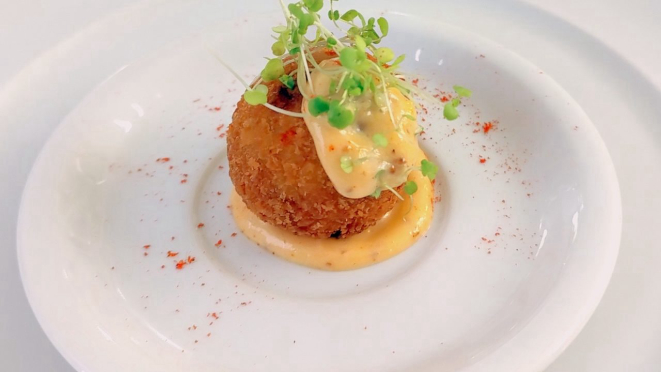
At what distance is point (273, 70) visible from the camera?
5.22 feet

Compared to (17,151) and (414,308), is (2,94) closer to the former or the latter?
(17,151)

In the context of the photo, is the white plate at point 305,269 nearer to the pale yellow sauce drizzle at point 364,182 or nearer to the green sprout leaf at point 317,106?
the pale yellow sauce drizzle at point 364,182

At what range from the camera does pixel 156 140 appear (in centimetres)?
215

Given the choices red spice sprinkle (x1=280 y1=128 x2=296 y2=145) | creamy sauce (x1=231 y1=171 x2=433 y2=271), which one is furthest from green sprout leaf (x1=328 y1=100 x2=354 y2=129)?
creamy sauce (x1=231 y1=171 x2=433 y2=271)

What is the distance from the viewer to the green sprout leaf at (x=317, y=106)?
4.58 feet

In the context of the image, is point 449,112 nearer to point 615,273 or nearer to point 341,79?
point 341,79

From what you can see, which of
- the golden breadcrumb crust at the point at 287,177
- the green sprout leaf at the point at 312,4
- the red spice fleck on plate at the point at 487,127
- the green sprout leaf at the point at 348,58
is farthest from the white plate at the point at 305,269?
the green sprout leaf at the point at 312,4

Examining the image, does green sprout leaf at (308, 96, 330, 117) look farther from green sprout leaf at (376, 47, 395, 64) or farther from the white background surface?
the white background surface

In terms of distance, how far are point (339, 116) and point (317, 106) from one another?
0.08m

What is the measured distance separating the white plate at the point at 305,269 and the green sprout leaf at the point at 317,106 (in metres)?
0.57

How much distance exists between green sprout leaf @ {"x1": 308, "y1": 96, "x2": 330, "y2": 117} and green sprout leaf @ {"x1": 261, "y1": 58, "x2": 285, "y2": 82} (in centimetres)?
24

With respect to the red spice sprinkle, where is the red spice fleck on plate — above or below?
above

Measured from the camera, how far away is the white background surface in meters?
1.47

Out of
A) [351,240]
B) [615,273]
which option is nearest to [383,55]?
[351,240]
